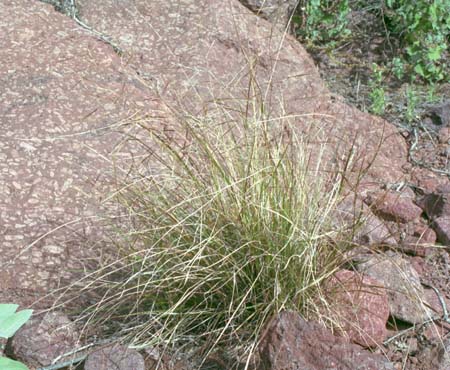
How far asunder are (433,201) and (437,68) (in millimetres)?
1433

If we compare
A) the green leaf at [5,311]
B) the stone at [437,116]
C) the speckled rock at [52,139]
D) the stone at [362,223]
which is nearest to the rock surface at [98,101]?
the speckled rock at [52,139]

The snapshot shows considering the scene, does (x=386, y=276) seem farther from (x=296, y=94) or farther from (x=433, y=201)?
(x=296, y=94)

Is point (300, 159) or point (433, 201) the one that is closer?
point (300, 159)

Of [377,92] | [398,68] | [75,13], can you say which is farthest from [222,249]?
[398,68]

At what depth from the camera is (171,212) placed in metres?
3.00

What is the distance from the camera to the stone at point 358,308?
2.96 meters

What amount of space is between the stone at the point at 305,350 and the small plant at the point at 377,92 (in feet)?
7.63

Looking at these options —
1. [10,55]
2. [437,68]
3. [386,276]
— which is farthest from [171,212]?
[437,68]

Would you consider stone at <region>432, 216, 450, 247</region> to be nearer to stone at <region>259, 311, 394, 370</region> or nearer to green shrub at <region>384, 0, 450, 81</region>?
stone at <region>259, 311, 394, 370</region>

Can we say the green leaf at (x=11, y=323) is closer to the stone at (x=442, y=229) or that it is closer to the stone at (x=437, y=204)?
the stone at (x=442, y=229)

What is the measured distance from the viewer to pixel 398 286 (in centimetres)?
324

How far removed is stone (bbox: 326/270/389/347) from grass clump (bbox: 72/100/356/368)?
2.7 inches

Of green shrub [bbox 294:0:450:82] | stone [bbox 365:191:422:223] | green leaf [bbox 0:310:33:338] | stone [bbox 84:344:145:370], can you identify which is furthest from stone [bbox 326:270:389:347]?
green shrub [bbox 294:0:450:82]

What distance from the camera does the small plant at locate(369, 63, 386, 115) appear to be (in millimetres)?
4801
